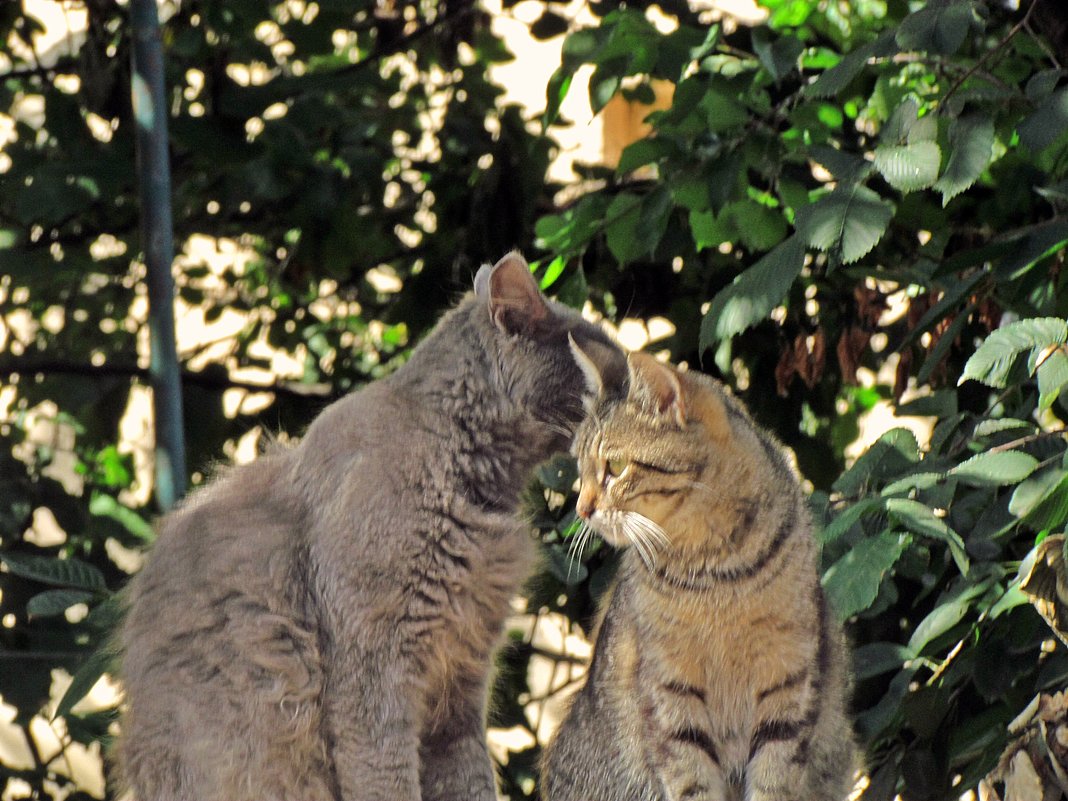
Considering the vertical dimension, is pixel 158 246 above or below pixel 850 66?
below

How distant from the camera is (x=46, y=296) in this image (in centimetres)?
482

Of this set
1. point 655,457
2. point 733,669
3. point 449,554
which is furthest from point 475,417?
point 733,669

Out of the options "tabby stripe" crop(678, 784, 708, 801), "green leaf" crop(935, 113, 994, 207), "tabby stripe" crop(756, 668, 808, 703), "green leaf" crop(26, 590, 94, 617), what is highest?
"green leaf" crop(935, 113, 994, 207)

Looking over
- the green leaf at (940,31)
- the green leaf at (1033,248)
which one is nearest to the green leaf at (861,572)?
the green leaf at (1033,248)

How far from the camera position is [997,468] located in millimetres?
2332

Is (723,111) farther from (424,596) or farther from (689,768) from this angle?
(689,768)

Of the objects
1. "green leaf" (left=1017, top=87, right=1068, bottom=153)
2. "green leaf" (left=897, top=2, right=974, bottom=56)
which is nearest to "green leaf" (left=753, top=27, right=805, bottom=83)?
"green leaf" (left=897, top=2, right=974, bottom=56)

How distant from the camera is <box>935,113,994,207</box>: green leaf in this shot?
2.51m

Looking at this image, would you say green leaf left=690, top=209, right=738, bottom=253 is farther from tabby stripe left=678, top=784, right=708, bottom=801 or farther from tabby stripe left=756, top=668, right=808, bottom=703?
tabby stripe left=678, top=784, right=708, bottom=801

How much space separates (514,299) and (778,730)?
1.00m

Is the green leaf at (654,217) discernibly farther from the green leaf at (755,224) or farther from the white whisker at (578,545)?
the white whisker at (578,545)

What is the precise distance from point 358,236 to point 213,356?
0.92 meters

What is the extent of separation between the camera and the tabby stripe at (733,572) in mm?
2555

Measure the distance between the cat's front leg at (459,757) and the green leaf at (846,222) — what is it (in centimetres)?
114
